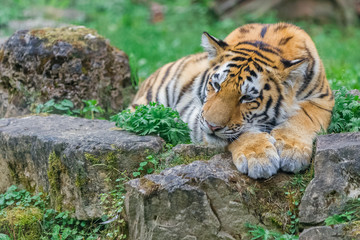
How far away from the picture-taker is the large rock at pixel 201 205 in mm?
3244

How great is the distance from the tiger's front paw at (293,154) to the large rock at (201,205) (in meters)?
0.20

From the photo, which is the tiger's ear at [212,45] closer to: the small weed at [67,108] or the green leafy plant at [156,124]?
the green leafy plant at [156,124]

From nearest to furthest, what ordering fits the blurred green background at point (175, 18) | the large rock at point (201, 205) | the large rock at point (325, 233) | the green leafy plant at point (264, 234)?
the large rock at point (325, 233)
the green leafy plant at point (264, 234)
the large rock at point (201, 205)
the blurred green background at point (175, 18)

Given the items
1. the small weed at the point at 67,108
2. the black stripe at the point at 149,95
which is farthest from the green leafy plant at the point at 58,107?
the black stripe at the point at 149,95

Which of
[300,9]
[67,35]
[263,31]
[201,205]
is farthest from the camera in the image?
[300,9]

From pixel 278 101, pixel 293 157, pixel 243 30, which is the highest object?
pixel 243 30

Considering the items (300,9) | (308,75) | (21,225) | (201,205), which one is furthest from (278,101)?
(300,9)

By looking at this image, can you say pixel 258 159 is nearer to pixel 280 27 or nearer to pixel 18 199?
pixel 280 27

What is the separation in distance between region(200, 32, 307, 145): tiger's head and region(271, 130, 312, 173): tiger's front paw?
0.99 ft

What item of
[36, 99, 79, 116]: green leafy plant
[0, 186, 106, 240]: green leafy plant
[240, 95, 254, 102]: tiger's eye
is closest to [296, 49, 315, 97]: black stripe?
[240, 95, 254, 102]: tiger's eye

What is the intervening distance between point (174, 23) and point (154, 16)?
2.71ft

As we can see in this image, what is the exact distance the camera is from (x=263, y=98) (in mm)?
3738

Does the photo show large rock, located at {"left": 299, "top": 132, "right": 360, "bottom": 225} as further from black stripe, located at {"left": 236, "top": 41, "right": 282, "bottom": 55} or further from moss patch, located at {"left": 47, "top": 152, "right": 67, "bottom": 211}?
moss patch, located at {"left": 47, "top": 152, "right": 67, "bottom": 211}

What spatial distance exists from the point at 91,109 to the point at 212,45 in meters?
1.71
